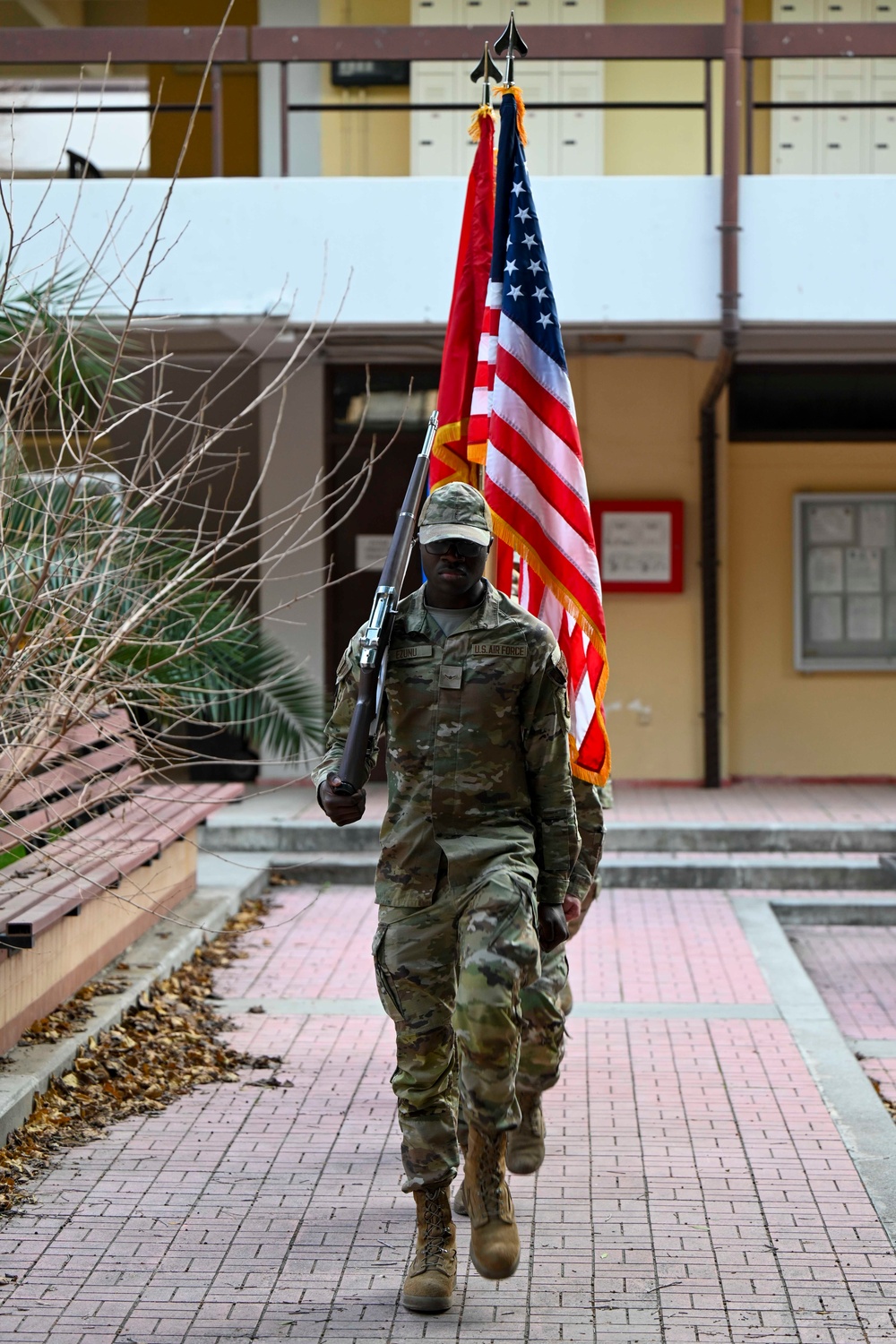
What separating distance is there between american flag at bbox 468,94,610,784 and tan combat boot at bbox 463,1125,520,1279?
1.94 m

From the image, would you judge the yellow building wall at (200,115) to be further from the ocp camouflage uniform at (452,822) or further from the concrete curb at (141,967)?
the ocp camouflage uniform at (452,822)

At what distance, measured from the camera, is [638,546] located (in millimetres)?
13180

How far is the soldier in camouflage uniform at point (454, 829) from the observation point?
4.04 meters

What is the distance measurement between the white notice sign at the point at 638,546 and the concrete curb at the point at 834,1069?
4.65 m

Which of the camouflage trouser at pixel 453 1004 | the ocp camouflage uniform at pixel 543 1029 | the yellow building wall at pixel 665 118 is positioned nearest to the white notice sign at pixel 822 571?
the yellow building wall at pixel 665 118

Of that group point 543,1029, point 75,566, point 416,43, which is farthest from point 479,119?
point 416,43

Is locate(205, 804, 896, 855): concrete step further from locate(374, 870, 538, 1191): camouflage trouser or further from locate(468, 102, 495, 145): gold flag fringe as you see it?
locate(374, 870, 538, 1191): camouflage trouser

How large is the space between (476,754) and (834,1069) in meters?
2.87

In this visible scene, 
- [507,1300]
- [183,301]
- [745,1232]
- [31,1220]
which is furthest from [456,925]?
[183,301]

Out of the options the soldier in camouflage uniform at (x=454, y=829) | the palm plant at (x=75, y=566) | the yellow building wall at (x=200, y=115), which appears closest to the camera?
the soldier in camouflage uniform at (x=454, y=829)

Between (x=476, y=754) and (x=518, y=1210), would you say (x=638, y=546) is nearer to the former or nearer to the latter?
(x=518, y=1210)

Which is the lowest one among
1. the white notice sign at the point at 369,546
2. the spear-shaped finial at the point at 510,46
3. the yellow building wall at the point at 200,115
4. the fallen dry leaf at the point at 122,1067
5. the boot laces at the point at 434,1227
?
the fallen dry leaf at the point at 122,1067

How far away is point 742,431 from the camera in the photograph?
1345 centimetres

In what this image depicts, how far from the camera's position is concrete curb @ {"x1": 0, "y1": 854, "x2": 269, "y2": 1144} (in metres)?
5.40
